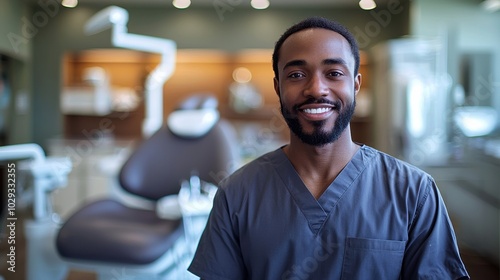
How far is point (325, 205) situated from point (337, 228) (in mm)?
48

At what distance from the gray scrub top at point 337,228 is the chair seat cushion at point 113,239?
0.66 m

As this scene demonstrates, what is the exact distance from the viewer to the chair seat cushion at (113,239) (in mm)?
1506

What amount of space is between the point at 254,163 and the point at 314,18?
32cm

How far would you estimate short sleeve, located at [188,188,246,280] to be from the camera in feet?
2.91

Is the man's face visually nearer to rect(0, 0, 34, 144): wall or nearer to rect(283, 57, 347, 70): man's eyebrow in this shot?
rect(283, 57, 347, 70): man's eyebrow

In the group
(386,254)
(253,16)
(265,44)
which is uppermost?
(253,16)

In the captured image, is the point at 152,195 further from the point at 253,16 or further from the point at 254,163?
the point at 253,16

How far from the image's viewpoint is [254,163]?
0.96 meters

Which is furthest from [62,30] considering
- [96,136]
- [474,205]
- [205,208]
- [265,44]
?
[474,205]

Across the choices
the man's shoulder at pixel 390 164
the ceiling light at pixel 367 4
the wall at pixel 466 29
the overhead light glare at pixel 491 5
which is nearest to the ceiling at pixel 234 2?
the ceiling light at pixel 367 4

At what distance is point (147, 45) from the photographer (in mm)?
2225

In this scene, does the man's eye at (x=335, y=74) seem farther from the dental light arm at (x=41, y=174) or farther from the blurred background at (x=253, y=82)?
the blurred background at (x=253, y=82)

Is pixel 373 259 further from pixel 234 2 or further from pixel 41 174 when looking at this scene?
pixel 234 2

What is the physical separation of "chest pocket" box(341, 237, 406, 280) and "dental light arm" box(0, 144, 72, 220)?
1.35m
